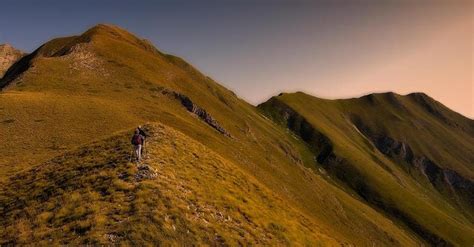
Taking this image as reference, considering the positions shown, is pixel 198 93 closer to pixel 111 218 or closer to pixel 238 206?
pixel 238 206

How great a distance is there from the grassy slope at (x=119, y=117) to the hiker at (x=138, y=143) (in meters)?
13.2

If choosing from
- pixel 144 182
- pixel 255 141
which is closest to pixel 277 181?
pixel 255 141

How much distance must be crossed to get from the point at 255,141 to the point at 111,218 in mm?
82337

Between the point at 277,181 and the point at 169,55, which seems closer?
the point at 277,181

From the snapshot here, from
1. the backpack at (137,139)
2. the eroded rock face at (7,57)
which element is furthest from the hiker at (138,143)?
the eroded rock face at (7,57)

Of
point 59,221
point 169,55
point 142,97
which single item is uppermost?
point 169,55

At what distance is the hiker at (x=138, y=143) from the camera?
113 feet

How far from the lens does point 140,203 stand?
29016 millimetres

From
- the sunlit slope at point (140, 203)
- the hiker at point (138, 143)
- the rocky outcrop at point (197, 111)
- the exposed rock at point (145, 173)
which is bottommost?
the sunlit slope at point (140, 203)

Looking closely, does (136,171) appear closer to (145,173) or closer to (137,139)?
(145,173)

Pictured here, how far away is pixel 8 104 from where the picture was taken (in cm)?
6525

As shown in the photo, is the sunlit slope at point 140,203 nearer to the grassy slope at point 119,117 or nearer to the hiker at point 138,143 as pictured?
the hiker at point 138,143

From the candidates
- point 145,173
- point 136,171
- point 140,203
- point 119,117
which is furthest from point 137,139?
point 119,117

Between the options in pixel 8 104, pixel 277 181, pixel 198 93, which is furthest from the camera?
pixel 198 93
